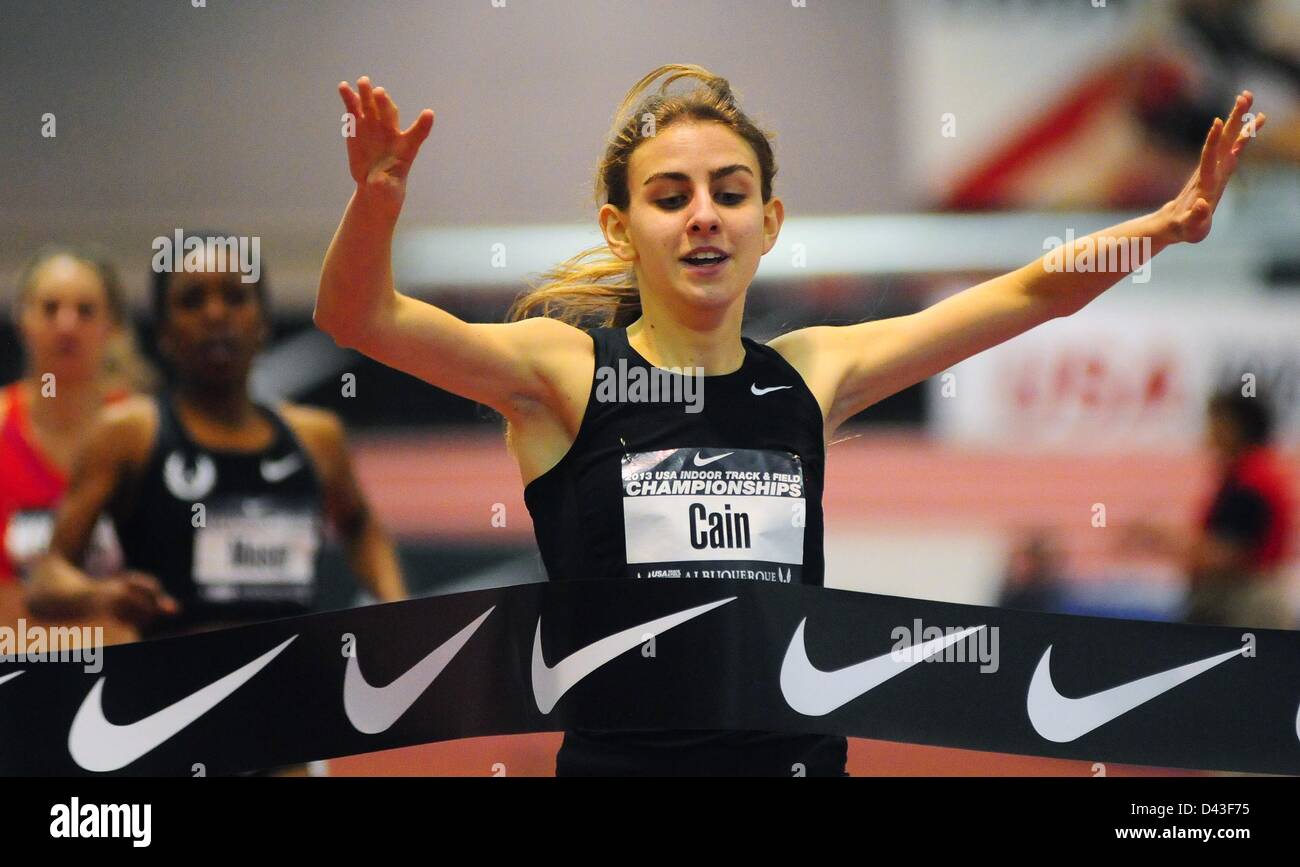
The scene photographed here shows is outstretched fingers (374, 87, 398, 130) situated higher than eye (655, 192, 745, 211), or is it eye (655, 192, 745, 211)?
outstretched fingers (374, 87, 398, 130)

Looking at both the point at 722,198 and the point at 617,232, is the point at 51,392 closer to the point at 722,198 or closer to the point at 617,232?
the point at 617,232

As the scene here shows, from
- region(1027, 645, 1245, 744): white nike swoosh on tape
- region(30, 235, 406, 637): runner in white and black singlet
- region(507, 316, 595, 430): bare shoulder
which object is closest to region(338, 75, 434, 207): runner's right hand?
region(507, 316, 595, 430): bare shoulder

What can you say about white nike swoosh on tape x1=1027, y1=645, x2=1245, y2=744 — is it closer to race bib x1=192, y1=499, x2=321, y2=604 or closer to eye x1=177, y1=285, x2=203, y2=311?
race bib x1=192, y1=499, x2=321, y2=604

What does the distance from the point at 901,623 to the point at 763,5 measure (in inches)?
222

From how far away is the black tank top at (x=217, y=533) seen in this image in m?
3.46

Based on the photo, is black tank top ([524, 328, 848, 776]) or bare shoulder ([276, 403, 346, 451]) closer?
black tank top ([524, 328, 848, 776])

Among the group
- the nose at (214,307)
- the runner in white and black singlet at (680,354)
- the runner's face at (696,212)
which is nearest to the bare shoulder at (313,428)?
the nose at (214,307)

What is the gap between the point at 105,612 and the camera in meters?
3.28

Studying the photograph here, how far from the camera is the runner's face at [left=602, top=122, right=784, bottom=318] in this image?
86.6 inches

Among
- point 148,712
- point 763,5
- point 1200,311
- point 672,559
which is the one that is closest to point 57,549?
point 148,712

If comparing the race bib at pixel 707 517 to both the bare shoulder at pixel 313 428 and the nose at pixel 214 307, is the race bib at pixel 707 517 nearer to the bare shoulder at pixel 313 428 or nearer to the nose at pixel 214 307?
the nose at pixel 214 307

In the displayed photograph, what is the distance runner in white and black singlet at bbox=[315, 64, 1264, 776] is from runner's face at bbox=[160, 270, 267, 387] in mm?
1470

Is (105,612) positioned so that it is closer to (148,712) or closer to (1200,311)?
(148,712)

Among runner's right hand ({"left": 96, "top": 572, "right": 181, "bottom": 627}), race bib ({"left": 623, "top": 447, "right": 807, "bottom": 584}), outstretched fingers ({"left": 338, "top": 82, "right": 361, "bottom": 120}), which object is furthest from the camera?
runner's right hand ({"left": 96, "top": 572, "right": 181, "bottom": 627})
